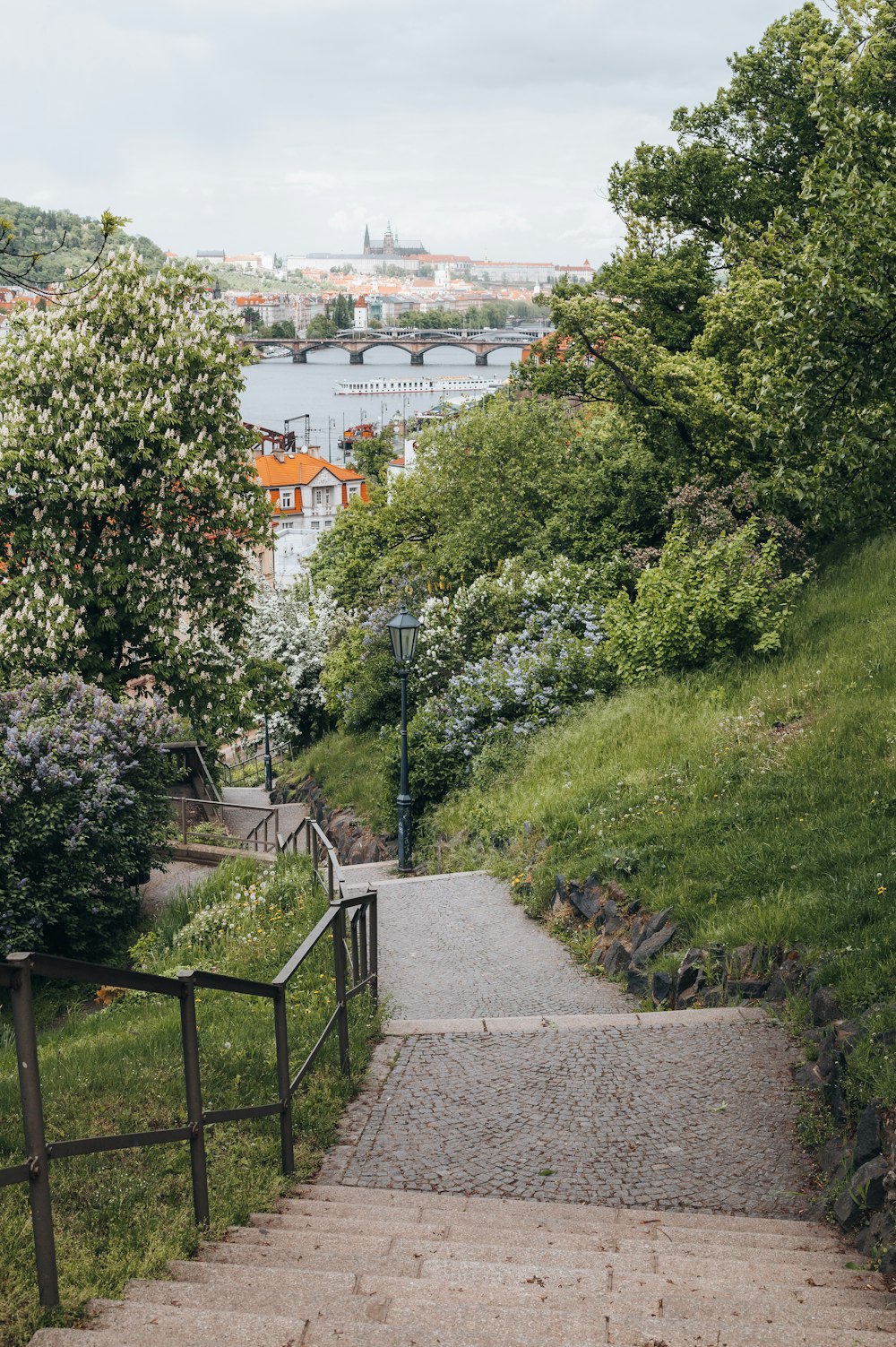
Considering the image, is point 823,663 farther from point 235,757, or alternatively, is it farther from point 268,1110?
point 235,757

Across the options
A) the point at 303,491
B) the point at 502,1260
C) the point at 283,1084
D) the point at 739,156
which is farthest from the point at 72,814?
the point at 303,491

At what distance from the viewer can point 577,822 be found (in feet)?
40.1

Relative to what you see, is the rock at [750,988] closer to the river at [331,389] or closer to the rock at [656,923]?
the rock at [656,923]

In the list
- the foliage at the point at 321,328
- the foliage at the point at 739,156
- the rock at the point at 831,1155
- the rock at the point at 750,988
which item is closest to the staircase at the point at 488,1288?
the rock at the point at 831,1155

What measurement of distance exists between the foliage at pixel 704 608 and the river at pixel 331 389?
300 ft

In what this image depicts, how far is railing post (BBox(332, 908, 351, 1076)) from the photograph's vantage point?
6332 millimetres

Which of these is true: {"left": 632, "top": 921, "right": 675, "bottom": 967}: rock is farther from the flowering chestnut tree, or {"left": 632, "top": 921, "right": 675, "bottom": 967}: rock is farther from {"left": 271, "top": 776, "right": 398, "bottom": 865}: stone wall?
the flowering chestnut tree

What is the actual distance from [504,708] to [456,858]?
10.3ft

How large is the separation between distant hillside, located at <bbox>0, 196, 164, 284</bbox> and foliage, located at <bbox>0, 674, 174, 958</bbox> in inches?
205

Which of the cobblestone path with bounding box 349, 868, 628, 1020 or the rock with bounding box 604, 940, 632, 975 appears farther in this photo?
the rock with bounding box 604, 940, 632, 975

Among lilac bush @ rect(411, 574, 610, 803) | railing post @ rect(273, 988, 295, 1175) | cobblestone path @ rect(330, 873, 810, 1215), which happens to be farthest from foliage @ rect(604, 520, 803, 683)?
railing post @ rect(273, 988, 295, 1175)

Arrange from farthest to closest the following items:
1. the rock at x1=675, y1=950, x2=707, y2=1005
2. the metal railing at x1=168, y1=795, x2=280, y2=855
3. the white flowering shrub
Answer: the white flowering shrub < the metal railing at x1=168, y1=795, x2=280, y2=855 < the rock at x1=675, y1=950, x2=707, y2=1005

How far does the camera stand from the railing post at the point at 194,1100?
412 cm

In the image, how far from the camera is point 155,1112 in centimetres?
561
